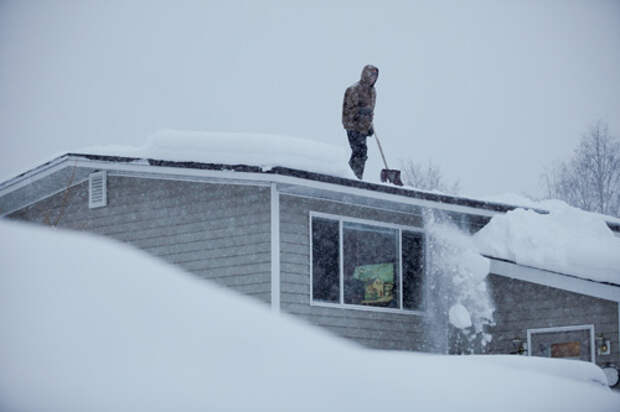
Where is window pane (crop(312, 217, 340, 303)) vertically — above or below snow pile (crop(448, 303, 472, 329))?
above

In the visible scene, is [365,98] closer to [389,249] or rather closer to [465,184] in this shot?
[389,249]

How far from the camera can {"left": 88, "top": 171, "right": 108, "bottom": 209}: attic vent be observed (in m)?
12.2

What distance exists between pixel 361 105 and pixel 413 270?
2781 millimetres

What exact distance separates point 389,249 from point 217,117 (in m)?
188

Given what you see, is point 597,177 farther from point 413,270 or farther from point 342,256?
point 342,256

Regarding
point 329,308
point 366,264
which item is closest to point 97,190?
point 329,308

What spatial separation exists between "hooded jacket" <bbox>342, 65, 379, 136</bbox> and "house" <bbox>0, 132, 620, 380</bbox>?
5.81 feet

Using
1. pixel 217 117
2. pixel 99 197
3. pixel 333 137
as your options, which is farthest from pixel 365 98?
pixel 217 117

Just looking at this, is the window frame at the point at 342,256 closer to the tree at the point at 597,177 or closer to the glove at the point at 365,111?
the glove at the point at 365,111

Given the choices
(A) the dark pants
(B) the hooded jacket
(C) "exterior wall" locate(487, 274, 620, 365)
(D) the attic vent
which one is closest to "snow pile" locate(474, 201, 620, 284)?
(C) "exterior wall" locate(487, 274, 620, 365)

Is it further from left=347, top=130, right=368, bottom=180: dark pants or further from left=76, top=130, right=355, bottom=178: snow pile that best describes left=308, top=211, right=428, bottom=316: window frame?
left=347, top=130, right=368, bottom=180: dark pants

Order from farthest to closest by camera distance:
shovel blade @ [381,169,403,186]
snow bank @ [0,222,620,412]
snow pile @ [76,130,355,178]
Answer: shovel blade @ [381,169,403,186], snow pile @ [76,130,355,178], snow bank @ [0,222,620,412]

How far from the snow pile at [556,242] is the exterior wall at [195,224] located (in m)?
3.43

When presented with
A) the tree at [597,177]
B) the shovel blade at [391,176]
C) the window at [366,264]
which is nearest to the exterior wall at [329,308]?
the window at [366,264]
